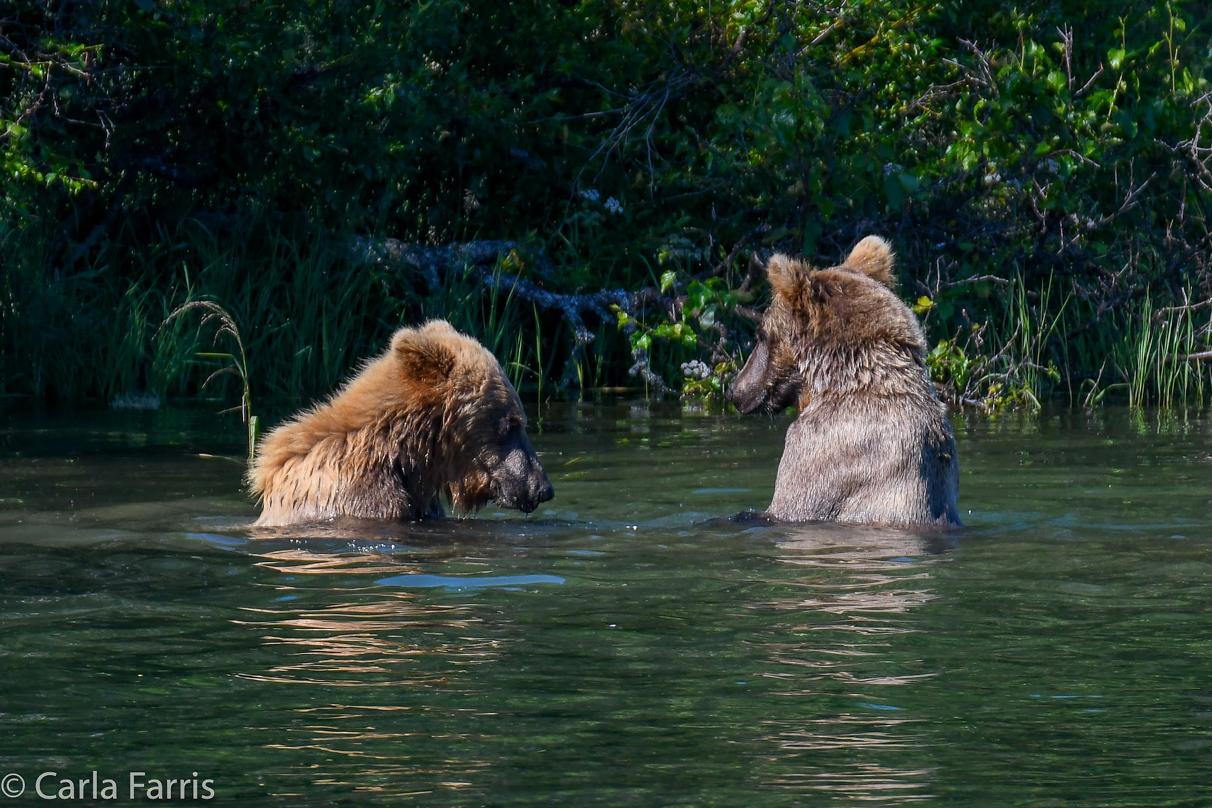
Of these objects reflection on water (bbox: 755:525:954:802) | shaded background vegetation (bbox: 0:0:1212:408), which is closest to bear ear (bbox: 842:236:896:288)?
reflection on water (bbox: 755:525:954:802)

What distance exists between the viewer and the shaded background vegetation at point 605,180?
1454 centimetres

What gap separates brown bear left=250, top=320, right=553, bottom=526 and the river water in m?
0.19

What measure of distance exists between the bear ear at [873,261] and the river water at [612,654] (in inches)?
54.5

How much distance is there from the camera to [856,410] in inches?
303

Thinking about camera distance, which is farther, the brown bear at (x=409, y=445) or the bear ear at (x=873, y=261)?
the bear ear at (x=873, y=261)

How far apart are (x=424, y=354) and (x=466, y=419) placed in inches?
15.3

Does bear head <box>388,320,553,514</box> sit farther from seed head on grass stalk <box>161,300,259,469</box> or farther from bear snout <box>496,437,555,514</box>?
seed head on grass stalk <box>161,300,259,469</box>

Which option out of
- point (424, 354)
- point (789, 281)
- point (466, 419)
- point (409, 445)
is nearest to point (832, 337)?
point (789, 281)

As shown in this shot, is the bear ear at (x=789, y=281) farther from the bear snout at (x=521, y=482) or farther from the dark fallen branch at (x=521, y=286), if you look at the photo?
the dark fallen branch at (x=521, y=286)

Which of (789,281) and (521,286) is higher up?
(521,286)

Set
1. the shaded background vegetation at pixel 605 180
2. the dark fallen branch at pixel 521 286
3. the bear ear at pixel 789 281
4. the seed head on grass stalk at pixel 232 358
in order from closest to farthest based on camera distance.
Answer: the bear ear at pixel 789 281 < the seed head on grass stalk at pixel 232 358 < the shaded background vegetation at pixel 605 180 < the dark fallen branch at pixel 521 286

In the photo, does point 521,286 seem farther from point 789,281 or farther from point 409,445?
point 409,445

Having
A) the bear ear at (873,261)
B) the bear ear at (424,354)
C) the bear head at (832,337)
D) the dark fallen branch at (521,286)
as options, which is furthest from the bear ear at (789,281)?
the dark fallen branch at (521,286)

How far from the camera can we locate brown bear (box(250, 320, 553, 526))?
24.4 ft
